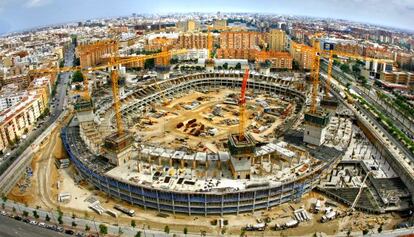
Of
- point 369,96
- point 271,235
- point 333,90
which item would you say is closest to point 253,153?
point 271,235

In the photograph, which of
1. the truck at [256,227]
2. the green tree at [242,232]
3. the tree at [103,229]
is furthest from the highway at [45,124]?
the truck at [256,227]

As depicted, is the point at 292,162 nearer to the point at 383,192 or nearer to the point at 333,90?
the point at 383,192

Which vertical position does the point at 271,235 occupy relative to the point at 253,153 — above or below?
below

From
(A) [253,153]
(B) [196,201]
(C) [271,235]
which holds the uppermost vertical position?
(A) [253,153]

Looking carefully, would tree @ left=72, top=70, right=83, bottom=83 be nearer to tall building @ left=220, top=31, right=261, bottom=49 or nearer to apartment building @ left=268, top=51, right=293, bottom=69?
apartment building @ left=268, top=51, right=293, bottom=69

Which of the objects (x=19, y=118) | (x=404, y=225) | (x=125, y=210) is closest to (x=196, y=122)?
(x=125, y=210)

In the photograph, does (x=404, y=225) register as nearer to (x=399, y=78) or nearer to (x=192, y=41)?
(x=399, y=78)
